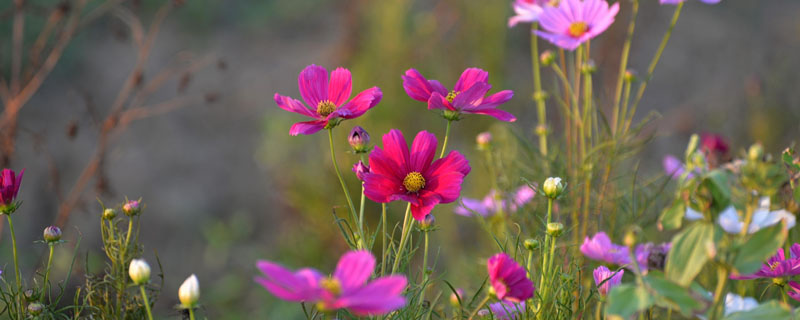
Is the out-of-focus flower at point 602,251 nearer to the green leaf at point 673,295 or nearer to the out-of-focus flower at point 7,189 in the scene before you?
the green leaf at point 673,295

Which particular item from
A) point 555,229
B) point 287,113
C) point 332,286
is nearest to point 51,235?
point 332,286

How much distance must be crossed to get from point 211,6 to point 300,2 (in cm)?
44

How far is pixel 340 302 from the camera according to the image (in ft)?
1.07

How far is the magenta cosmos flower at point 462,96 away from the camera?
51 cm

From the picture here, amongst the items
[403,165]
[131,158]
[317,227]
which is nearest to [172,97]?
[131,158]

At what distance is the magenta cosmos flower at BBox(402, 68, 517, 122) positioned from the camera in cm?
51

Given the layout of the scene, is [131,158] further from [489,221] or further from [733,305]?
[733,305]

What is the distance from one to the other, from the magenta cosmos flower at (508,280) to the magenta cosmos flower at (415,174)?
0.06 meters

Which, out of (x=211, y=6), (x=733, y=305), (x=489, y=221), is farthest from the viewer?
(x=211, y=6)

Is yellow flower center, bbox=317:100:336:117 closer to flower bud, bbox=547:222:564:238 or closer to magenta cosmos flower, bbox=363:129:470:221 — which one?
magenta cosmos flower, bbox=363:129:470:221

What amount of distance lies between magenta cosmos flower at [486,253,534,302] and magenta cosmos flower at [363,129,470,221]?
61 millimetres

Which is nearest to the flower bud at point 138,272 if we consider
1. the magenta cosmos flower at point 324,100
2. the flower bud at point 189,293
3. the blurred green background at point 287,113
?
the flower bud at point 189,293

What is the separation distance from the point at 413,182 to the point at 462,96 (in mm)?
78

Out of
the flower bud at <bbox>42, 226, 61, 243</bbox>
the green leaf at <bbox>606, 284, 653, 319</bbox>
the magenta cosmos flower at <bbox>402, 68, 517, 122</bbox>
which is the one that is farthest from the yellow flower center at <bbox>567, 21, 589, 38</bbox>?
the flower bud at <bbox>42, 226, 61, 243</bbox>
